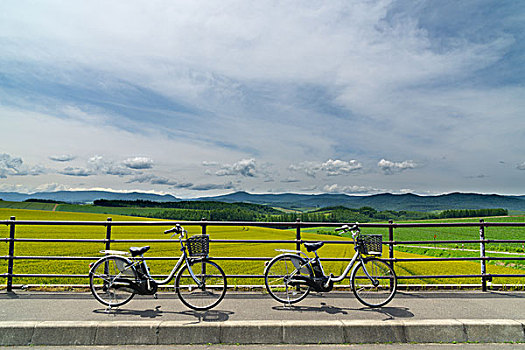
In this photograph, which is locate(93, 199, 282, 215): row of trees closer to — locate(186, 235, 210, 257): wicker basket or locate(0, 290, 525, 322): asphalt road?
locate(0, 290, 525, 322): asphalt road

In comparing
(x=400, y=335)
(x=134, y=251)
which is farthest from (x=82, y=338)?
(x=400, y=335)

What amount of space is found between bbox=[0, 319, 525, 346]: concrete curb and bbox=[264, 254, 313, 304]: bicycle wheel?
1.12 meters

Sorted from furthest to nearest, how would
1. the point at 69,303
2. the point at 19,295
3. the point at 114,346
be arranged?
the point at 19,295 < the point at 69,303 < the point at 114,346

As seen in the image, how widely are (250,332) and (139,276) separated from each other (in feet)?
7.49

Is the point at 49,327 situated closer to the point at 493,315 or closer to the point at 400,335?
the point at 400,335

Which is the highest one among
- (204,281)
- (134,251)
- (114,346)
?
(134,251)

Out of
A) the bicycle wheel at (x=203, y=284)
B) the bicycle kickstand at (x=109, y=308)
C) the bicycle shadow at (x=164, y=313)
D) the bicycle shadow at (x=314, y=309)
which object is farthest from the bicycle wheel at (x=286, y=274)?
the bicycle kickstand at (x=109, y=308)

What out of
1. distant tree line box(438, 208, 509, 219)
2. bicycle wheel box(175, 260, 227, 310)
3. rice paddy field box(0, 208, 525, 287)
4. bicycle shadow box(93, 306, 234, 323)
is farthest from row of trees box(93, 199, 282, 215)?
bicycle shadow box(93, 306, 234, 323)

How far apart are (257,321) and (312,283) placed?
1.50 m

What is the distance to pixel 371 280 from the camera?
689 cm

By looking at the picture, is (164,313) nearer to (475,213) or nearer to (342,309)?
(342,309)

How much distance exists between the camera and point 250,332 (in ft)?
17.7

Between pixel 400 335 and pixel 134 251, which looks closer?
pixel 400 335

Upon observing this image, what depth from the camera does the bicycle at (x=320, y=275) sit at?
21.8ft
